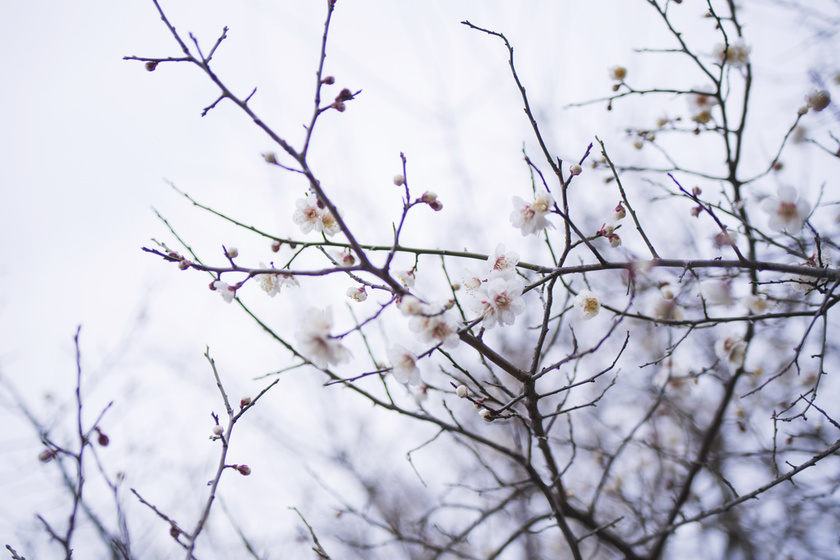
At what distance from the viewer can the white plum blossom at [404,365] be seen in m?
1.71

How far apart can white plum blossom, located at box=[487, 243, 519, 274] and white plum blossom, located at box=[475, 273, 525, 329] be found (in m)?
0.10

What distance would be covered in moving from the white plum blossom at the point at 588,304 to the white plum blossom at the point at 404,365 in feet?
2.91

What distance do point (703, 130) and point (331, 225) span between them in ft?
6.46

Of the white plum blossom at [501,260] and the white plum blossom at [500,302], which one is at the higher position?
the white plum blossom at [501,260]

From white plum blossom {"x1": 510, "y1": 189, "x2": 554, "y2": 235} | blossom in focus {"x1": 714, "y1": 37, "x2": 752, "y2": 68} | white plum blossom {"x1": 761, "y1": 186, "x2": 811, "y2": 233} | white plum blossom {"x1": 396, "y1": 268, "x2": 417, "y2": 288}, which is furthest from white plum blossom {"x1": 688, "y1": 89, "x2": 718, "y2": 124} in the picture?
white plum blossom {"x1": 396, "y1": 268, "x2": 417, "y2": 288}

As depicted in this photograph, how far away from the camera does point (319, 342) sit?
5.41 feet

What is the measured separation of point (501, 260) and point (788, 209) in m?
1.18

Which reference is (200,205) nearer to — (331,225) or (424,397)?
(331,225)

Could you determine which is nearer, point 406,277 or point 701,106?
point 406,277

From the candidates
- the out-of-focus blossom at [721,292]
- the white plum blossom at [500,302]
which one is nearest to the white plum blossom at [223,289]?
the white plum blossom at [500,302]

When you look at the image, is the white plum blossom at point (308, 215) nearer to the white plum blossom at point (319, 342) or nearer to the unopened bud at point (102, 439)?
the white plum blossom at point (319, 342)

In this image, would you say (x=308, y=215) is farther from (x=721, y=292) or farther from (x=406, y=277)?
(x=721, y=292)

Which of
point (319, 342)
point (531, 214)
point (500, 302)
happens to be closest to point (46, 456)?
point (319, 342)

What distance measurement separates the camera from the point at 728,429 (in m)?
5.15
